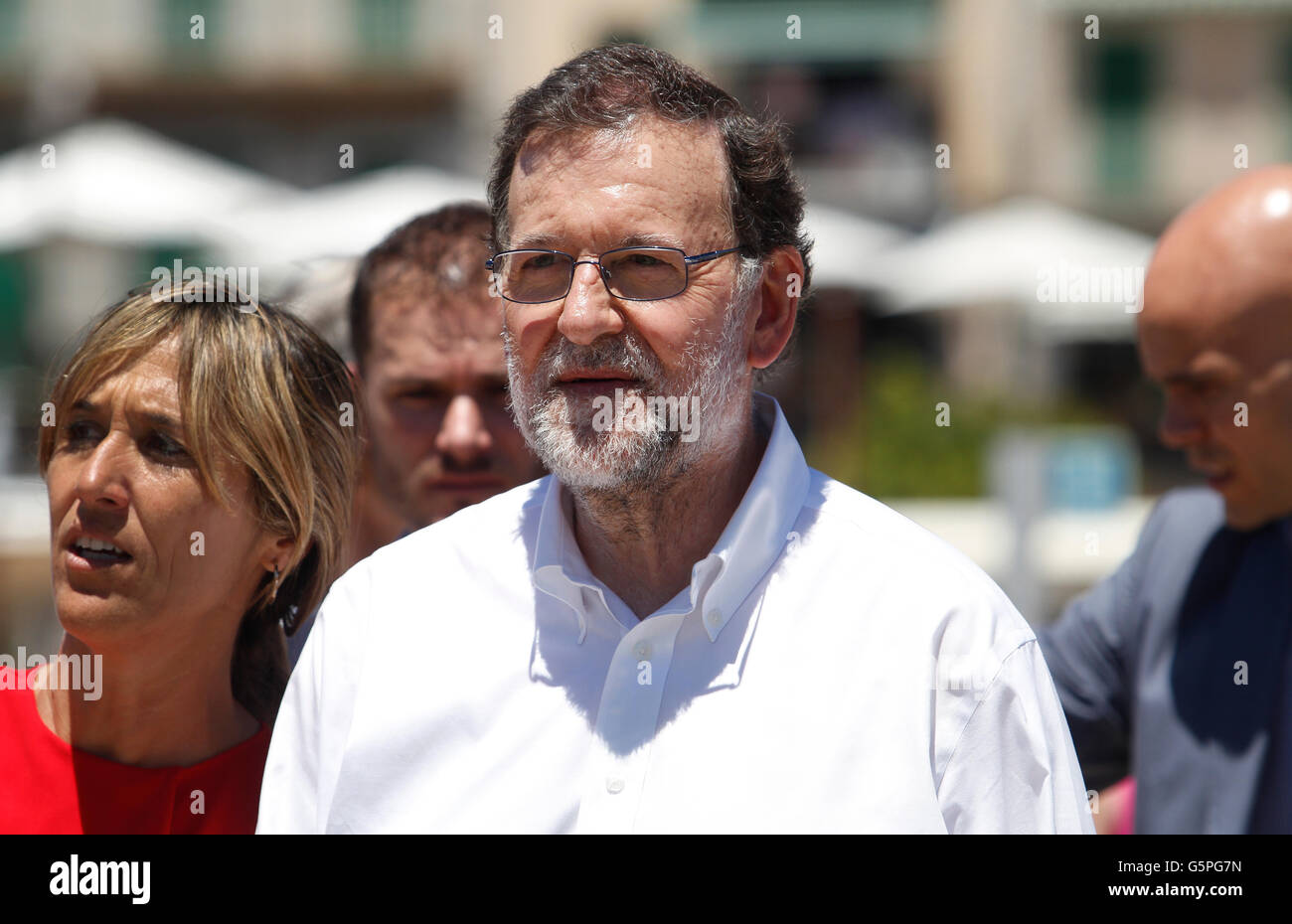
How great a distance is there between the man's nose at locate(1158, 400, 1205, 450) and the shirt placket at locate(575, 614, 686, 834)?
144 cm

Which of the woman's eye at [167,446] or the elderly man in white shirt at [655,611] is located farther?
the woman's eye at [167,446]

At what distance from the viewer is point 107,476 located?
7.54 ft

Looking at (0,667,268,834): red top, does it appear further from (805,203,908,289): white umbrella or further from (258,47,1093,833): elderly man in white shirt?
(805,203,908,289): white umbrella

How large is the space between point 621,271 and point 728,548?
46 cm

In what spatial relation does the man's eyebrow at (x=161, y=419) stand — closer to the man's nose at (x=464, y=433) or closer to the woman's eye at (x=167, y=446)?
the woman's eye at (x=167, y=446)

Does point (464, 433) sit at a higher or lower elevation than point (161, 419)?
lower

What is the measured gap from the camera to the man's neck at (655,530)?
2213 millimetres

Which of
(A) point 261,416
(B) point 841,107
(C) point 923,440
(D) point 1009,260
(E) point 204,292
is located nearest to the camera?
(A) point 261,416

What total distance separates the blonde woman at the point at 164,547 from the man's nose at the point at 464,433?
0.50 meters

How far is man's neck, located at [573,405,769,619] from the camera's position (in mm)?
2213

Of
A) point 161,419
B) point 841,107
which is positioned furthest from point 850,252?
point 161,419

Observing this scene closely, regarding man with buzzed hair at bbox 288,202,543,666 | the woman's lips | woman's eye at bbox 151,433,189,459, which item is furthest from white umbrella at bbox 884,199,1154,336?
woman's eye at bbox 151,433,189,459

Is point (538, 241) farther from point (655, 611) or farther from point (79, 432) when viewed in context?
point (79, 432)
